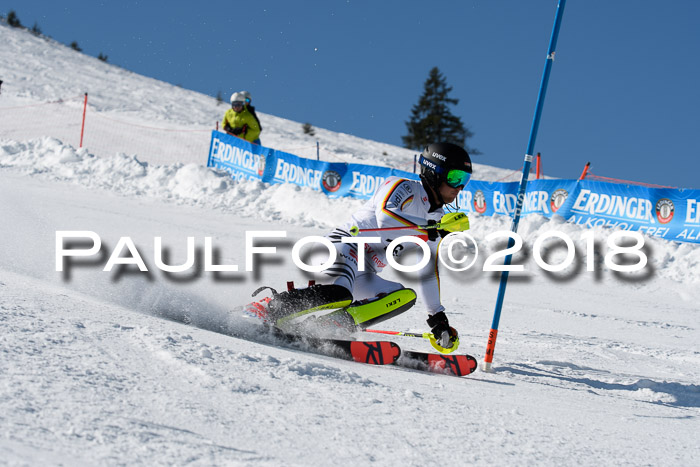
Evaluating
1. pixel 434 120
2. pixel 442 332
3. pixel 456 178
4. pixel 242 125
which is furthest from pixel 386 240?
pixel 434 120

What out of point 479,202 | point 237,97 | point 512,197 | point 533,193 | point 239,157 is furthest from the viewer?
point 239,157

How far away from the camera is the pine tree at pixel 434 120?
50.2 m

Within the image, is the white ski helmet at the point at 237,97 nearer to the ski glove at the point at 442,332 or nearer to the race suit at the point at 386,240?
the race suit at the point at 386,240

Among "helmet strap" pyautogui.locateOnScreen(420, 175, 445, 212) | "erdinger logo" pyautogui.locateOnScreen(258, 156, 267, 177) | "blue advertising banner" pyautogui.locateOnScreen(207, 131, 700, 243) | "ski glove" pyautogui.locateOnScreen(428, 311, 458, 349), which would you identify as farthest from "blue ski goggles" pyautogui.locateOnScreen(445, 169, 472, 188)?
"erdinger logo" pyautogui.locateOnScreen(258, 156, 267, 177)

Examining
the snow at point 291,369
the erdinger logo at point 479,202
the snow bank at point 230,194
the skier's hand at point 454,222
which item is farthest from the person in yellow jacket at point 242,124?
the skier's hand at point 454,222

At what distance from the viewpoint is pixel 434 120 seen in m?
50.8

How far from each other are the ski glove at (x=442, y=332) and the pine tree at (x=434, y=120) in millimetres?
45364

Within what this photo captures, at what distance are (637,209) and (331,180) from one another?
6.69 meters

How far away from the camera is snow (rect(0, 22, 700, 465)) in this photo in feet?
7.49

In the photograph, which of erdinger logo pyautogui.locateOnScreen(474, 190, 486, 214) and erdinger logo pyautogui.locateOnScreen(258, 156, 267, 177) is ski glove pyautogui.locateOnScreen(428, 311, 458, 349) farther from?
erdinger logo pyautogui.locateOnScreen(258, 156, 267, 177)

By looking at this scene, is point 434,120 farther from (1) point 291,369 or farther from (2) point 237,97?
(1) point 291,369

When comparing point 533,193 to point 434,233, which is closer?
point 434,233

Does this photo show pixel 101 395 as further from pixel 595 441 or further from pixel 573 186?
pixel 573 186

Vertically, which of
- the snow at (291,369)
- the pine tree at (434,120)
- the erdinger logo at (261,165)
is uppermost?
the pine tree at (434,120)
